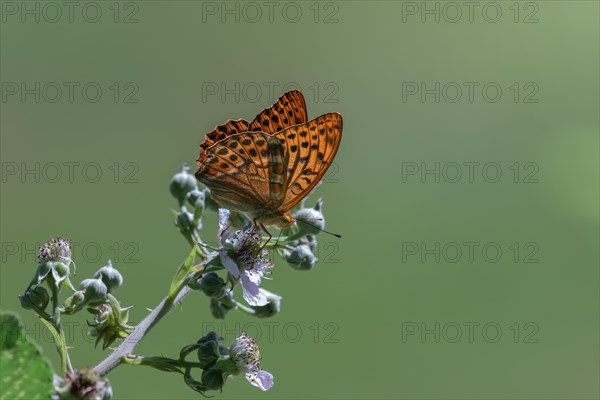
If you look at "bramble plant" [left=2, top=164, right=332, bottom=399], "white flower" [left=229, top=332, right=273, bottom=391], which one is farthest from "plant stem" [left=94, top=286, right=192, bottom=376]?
"white flower" [left=229, top=332, right=273, bottom=391]

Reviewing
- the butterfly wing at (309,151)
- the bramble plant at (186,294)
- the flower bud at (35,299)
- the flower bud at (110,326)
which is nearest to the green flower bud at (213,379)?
the bramble plant at (186,294)

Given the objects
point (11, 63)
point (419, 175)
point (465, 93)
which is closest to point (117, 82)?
point (11, 63)

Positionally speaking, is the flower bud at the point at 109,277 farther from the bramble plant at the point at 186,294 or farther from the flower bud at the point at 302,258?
the flower bud at the point at 302,258

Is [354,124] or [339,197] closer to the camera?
[339,197]

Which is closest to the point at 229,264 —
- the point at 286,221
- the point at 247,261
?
the point at 247,261

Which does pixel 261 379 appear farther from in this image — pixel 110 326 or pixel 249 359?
pixel 110 326

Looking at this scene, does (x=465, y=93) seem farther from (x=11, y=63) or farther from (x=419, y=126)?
(x=11, y=63)
